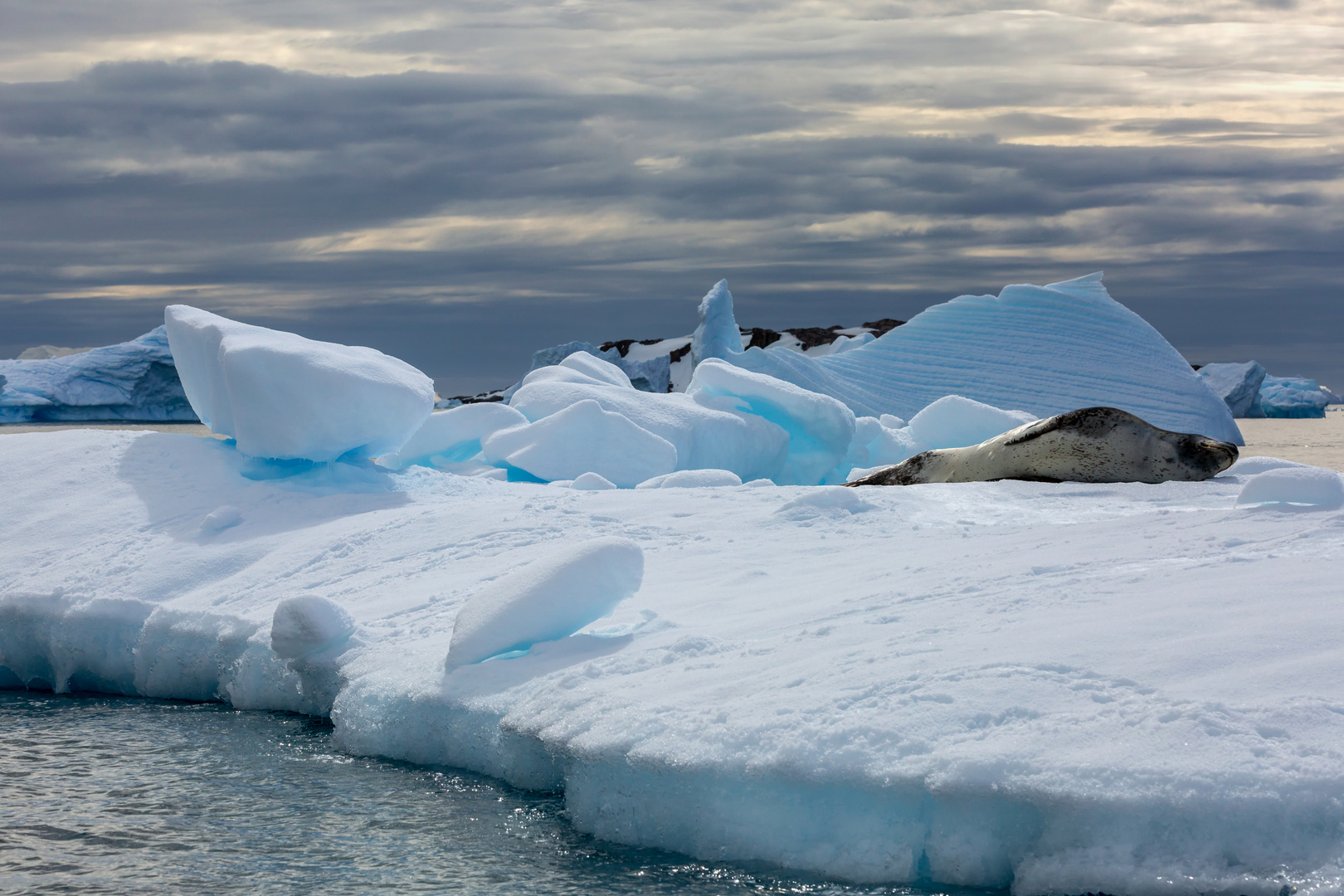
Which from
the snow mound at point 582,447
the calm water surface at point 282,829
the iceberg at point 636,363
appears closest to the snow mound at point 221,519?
the calm water surface at point 282,829

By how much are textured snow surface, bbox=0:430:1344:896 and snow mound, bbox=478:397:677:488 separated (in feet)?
12.9

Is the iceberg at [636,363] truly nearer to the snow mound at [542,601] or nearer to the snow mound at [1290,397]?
the snow mound at [1290,397]

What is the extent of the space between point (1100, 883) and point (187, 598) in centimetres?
494

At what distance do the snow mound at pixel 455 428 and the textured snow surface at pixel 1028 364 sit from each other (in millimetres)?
7182

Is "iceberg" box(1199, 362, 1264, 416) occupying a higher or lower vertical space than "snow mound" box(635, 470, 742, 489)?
lower

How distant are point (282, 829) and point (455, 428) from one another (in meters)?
8.72

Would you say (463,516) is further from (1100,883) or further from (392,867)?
(1100,883)

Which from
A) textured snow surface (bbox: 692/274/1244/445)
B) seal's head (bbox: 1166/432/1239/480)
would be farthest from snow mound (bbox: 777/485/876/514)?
textured snow surface (bbox: 692/274/1244/445)

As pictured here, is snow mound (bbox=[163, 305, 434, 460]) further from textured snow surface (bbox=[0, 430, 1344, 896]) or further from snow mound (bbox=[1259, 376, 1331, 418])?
snow mound (bbox=[1259, 376, 1331, 418])

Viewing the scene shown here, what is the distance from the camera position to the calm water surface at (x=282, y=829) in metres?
3.43

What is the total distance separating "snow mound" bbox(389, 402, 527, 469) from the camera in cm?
1233

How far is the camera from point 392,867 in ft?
11.6

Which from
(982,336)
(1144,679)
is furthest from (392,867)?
(982,336)

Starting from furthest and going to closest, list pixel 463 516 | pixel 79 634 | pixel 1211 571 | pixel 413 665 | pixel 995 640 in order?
1. pixel 463 516
2. pixel 79 634
3. pixel 413 665
4. pixel 1211 571
5. pixel 995 640
